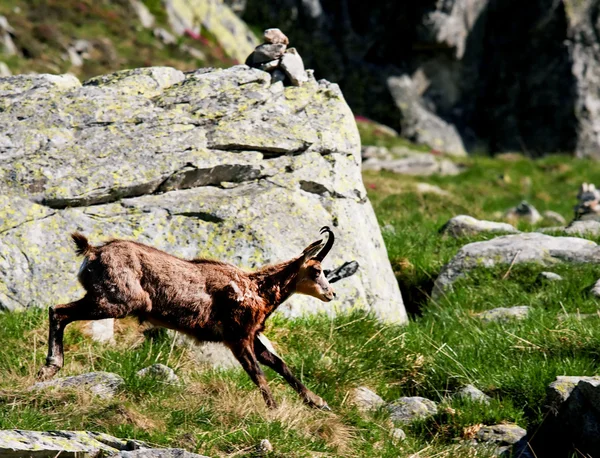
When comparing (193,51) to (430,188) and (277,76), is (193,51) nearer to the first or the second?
(430,188)

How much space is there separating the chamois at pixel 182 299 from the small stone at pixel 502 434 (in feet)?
5.15

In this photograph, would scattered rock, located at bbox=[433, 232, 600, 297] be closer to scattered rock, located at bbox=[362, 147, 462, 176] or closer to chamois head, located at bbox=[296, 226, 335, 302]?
chamois head, located at bbox=[296, 226, 335, 302]

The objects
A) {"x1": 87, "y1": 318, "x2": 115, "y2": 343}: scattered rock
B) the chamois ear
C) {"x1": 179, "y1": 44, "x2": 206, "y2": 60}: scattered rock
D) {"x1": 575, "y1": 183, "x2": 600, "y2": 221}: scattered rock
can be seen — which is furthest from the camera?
{"x1": 179, "y1": 44, "x2": 206, "y2": 60}: scattered rock

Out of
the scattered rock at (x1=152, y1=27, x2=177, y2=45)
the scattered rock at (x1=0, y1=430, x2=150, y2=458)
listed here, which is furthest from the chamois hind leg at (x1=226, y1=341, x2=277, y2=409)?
the scattered rock at (x1=152, y1=27, x2=177, y2=45)

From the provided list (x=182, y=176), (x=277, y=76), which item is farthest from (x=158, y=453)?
(x=277, y=76)

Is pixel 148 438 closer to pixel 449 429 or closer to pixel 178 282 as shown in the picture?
pixel 178 282

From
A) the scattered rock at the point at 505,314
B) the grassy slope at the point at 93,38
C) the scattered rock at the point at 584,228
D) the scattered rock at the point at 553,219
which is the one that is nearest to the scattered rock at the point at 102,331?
the scattered rock at the point at 505,314

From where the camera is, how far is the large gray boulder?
9.84 m

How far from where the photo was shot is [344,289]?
1078 centimetres

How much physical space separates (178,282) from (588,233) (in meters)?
8.55

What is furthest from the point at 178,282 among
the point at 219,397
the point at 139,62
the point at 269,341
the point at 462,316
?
the point at 139,62

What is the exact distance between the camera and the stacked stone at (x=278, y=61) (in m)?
12.7

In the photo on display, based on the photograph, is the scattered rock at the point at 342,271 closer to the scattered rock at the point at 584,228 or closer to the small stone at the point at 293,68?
the small stone at the point at 293,68

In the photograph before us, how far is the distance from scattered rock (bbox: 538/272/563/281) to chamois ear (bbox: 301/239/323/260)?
4.74 meters
